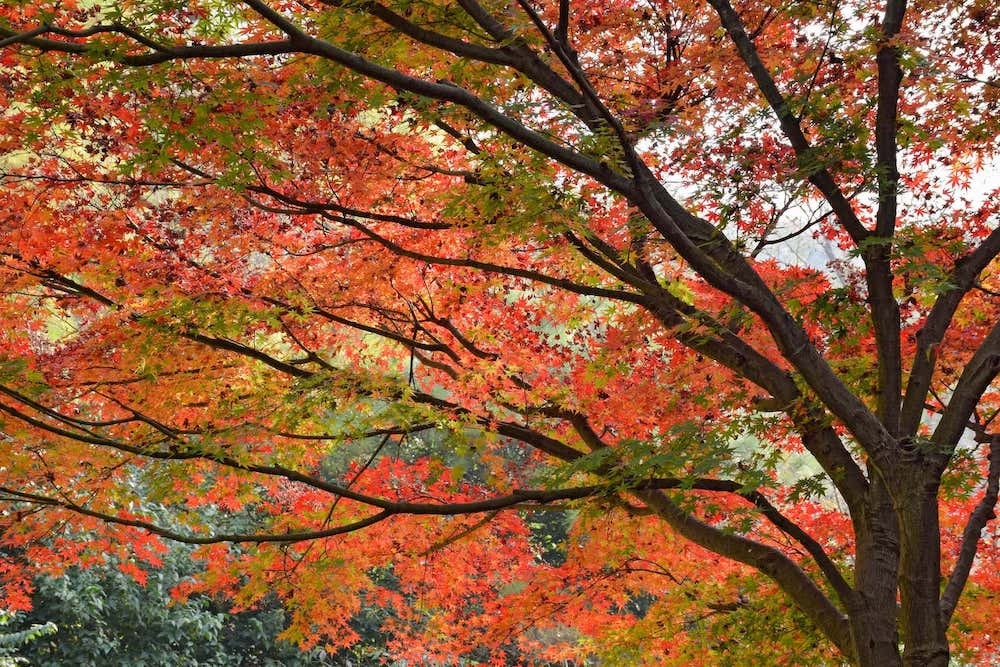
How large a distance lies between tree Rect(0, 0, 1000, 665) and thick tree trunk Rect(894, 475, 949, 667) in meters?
0.02

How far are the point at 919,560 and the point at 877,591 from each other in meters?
0.39

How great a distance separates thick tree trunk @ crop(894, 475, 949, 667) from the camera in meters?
4.55

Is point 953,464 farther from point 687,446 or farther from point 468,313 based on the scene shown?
point 468,313

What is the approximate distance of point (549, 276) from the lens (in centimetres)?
608

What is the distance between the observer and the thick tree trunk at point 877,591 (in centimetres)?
480

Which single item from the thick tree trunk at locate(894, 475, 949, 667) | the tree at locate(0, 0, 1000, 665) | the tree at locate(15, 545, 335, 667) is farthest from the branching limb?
the tree at locate(15, 545, 335, 667)

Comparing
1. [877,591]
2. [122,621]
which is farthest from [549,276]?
[122,621]

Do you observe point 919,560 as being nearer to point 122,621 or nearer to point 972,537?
point 972,537

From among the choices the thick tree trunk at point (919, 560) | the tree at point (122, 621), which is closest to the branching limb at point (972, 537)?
the thick tree trunk at point (919, 560)

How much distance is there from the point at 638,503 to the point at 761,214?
281cm

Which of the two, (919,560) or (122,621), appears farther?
(122,621)

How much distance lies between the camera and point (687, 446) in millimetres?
4699

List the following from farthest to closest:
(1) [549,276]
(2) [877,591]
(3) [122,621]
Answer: (3) [122,621] < (1) [549,276] < (2) [877,591]

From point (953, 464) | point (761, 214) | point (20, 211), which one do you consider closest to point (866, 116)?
point (761, 214)
